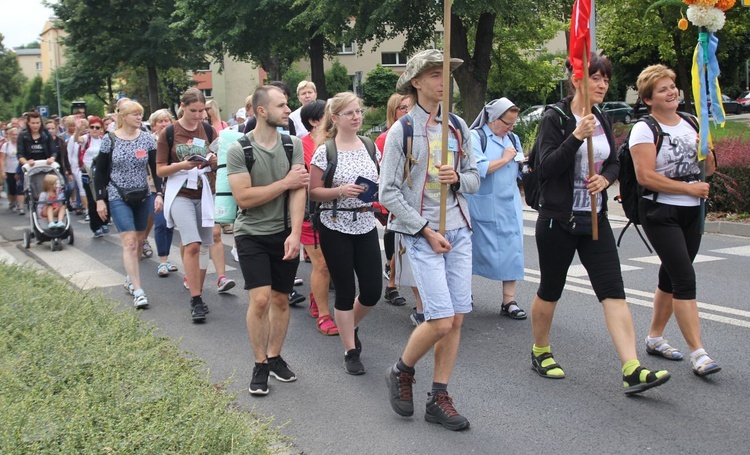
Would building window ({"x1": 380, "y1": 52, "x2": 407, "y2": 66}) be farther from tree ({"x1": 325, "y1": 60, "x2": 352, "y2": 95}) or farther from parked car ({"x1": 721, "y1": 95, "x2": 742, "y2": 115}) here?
parked car ({"x1": 721, "y1": 95, "x2": 742, "y2": 115})

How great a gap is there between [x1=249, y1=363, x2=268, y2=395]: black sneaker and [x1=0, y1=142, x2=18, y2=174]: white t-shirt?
13690mm

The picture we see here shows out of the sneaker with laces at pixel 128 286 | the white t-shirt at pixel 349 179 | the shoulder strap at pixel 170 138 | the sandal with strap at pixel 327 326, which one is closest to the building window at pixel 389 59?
the sneaker with laces at pixel 128 286

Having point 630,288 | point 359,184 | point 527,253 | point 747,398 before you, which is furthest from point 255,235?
point 527,253

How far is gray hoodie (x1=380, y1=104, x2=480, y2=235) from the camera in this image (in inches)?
172

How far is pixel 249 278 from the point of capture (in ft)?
16.9

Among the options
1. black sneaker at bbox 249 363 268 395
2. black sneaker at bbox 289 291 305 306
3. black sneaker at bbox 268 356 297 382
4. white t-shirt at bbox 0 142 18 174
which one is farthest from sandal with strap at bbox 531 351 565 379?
white t-shirt at bbox 0 142 18 174

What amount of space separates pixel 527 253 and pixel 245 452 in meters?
7.26

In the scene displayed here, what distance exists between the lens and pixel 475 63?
21906 mm

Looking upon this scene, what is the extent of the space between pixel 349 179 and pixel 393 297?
2357 mm

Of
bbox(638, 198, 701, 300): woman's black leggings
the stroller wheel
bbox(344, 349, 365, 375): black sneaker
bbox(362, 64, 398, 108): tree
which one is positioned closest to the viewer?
bbox(638, 198, 701, 300): woman's black leggings

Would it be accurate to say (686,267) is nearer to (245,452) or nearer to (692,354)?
(692,354)

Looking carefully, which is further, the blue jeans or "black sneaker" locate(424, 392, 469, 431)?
the blue jeans

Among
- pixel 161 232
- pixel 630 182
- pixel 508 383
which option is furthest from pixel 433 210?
pixel 161 232

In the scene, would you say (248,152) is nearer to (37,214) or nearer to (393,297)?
(393,297)
